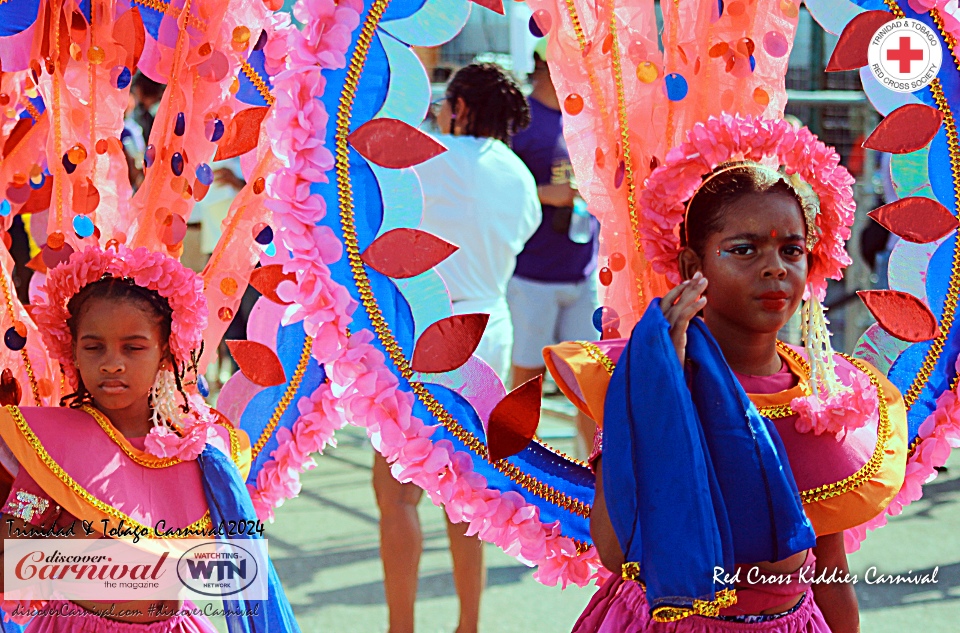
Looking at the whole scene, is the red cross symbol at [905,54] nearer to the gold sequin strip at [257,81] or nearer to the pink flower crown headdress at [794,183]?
the pink flower crown headdress at [794,183]

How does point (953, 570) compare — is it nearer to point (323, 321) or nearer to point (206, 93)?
point (323, 321)

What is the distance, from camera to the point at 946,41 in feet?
7.74

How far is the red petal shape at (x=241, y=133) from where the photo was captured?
8.49ft

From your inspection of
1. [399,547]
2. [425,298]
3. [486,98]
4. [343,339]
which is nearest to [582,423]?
[399,547]

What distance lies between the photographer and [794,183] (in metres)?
1.98

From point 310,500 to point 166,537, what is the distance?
9.61 ft

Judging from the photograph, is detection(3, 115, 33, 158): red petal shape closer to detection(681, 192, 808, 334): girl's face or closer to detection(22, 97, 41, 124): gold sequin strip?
detection(22, 97, 41, 124): gold sequin strip

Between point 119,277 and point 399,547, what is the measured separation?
4.35 feet

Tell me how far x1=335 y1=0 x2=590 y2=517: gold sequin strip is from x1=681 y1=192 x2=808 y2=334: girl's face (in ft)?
2.07

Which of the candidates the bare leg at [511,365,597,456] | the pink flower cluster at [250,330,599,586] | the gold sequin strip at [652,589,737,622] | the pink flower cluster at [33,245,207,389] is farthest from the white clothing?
the gold sequin strip at [652,589,737,622]

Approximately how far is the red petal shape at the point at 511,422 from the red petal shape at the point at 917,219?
829mm

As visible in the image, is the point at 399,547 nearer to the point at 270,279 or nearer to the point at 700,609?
the point at 270,279

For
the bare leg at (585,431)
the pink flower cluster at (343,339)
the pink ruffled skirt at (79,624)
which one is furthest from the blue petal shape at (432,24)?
the bare leg at (585,431)

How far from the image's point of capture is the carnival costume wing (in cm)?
236
